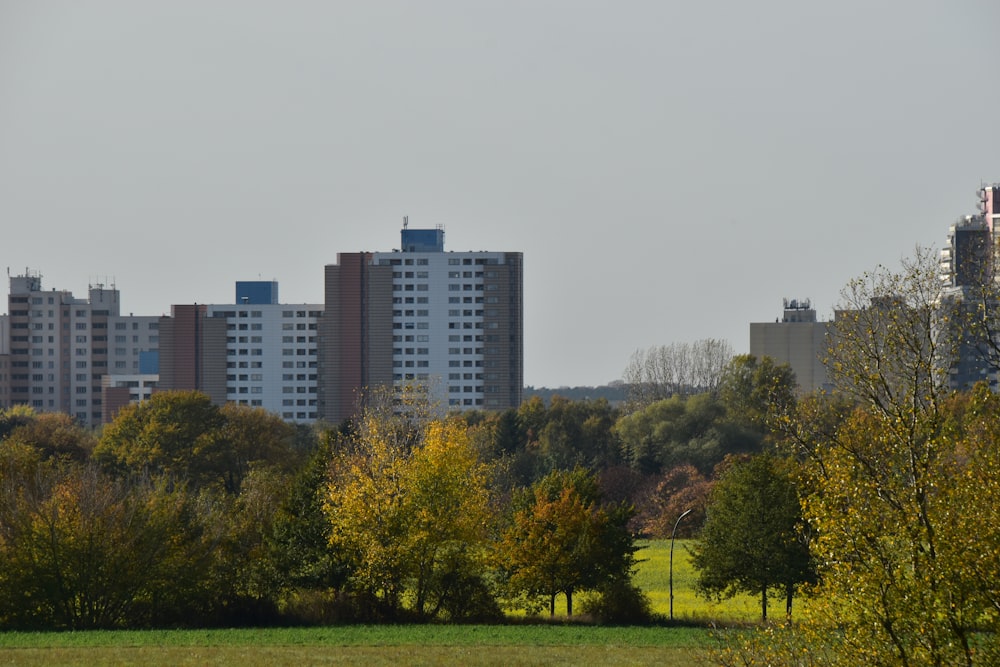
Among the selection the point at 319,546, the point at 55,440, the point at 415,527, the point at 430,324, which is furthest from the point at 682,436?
the point at 430,324

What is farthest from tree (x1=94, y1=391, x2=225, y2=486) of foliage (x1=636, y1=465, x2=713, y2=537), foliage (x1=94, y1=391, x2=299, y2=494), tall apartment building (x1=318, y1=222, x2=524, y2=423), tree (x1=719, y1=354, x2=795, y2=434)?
tall apartment building (x1=318, y1=222, x2=524, y2=423)

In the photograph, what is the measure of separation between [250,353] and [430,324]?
84.2ft

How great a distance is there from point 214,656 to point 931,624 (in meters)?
30.8

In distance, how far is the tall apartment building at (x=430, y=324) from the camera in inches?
7200

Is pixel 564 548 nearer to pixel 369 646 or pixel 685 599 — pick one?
pixel 685 599

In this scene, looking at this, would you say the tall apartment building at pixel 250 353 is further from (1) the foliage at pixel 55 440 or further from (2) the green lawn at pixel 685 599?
(2) the green lawn at pixel 685 599

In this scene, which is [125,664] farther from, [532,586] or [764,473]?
[764,473]

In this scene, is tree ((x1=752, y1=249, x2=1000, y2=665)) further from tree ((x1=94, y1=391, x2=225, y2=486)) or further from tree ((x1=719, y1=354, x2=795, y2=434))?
tree ((x1=719, y1=354, x2=795, y2=434))

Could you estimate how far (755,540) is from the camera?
58.7 meters

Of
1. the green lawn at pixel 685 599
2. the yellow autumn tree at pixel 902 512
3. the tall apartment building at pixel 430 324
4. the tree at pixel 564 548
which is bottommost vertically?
the green lawn at pixel 685 599

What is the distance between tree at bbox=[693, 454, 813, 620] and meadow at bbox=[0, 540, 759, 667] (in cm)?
276

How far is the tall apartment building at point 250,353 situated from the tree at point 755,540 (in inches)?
5231

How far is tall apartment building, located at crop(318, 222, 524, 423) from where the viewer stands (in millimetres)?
182875

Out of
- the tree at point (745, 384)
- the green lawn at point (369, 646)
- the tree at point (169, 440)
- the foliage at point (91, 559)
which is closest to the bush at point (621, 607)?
the green lawn at point (369, 646)
